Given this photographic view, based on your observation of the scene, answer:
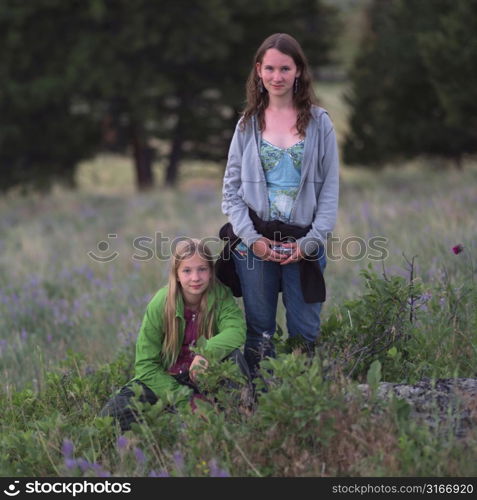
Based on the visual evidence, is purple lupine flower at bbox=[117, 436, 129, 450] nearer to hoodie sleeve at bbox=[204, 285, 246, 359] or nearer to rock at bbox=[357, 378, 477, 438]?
hoodie sleeve at bbox=[204, 285, 246, 359]

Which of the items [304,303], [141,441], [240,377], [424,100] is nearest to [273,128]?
[304,303]

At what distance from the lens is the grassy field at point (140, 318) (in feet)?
9.67

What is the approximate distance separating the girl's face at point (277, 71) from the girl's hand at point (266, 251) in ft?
2.61

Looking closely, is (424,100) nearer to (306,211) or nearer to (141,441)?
(306,211)

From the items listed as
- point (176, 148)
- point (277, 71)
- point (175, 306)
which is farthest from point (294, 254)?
point (176, 148)

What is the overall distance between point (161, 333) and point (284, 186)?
104cm

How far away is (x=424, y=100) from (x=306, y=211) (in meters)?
11.2

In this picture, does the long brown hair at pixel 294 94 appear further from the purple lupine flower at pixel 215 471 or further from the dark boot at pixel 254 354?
the purple lupine flower at pixel 215 471

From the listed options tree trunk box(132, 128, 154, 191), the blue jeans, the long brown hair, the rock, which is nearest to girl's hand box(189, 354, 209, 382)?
the blue jeans

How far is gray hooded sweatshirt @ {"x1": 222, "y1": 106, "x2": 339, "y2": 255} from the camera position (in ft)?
12.5

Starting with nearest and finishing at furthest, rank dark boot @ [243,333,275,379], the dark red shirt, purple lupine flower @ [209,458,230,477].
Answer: purple lupine flower @ [209,458,230,477] < the dark red shirt < dark boot @ [243,333,275,379]

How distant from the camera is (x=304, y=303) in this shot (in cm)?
395

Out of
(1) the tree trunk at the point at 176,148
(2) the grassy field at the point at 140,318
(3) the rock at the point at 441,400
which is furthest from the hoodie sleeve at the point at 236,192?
(1) the tree trunk at the point at 176,148

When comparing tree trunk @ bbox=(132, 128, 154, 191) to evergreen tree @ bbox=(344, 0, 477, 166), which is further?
tree trunk @ bbox=(132, 128, 154, 191)
